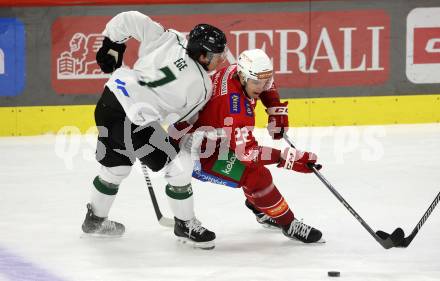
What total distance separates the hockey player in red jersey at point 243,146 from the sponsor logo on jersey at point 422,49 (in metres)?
3.27

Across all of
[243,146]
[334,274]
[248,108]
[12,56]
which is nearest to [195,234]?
[243,146]

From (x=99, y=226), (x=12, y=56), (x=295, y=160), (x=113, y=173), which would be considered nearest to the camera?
(x=295, y=160)

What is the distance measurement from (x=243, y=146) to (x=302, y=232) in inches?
19.1

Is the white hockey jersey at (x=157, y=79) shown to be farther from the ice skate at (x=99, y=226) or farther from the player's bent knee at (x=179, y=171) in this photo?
the ice skate at (x=99, y=226)

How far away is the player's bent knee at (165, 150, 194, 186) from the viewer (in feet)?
14.0

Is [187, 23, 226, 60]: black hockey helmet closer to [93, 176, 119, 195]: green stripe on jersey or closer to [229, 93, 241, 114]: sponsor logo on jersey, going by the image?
[229, 93, 241, 114]: sponsor logo on jersey

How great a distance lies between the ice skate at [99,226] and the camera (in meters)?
4.52

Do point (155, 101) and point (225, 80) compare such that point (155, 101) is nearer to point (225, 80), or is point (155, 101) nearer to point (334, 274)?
point (225, 80)

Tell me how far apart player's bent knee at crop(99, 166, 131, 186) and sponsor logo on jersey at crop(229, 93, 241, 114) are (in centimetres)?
55

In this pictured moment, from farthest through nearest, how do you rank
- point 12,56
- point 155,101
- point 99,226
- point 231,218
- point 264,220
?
point 12,56 → point 231,218 → point 264,220 → point 99,226 → point 155,101

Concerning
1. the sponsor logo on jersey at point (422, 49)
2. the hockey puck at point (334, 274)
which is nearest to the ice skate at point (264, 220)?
the hockey puck at point (334, 274)

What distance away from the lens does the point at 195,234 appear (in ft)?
14.2

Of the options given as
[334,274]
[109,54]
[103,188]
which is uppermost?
[109,54]

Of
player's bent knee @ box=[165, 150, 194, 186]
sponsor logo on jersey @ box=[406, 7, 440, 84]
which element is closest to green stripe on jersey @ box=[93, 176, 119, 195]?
player's bent knee @ box=[165, 150, 194, 186]
